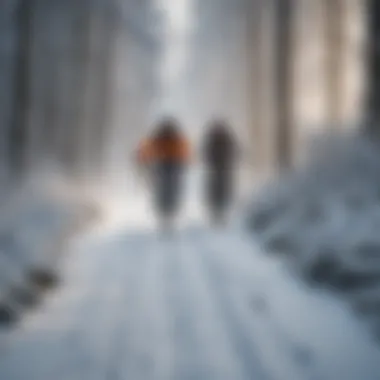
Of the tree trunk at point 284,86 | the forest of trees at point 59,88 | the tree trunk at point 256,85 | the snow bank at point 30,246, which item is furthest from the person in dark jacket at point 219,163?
the tree trunk at point 256,85

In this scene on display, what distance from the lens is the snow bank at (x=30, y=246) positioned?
5148 millimetres

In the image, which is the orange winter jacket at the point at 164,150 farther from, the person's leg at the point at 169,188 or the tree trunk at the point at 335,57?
the tree trunk at the point at 335,57

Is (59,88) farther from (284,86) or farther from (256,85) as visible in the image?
(284,86)

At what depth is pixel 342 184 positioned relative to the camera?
8516 millimetres

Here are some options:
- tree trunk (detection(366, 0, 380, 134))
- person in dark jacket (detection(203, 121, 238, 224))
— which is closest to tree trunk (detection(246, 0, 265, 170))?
person in dark jacket (detection(203, 121, 238, 224))

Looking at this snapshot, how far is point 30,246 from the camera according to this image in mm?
6793

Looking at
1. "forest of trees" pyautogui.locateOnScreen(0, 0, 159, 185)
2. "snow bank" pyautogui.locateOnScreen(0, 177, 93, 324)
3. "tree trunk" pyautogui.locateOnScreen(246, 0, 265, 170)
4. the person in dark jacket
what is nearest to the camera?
"snow bank" pyautogui.locateOnScreen(0, 177, 93, 324)

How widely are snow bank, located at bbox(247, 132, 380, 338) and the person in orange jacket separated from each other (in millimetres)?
1587

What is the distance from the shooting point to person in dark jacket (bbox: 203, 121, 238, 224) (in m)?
11.8

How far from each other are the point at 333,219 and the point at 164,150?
4.14m

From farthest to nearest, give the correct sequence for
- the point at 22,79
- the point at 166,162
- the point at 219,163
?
the point at 22,79
the point at 219,163
the point at 166,162

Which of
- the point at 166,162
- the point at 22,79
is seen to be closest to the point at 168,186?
the point at 166,162

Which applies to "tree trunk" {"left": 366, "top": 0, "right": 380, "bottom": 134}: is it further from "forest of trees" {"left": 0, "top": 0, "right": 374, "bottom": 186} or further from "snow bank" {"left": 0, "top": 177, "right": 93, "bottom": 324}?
"snow bank" {"left": 0, "top": 177, "right": 93, "bottom": 324}

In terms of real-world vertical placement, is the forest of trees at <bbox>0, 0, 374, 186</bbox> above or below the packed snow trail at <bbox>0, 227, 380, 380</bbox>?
above
